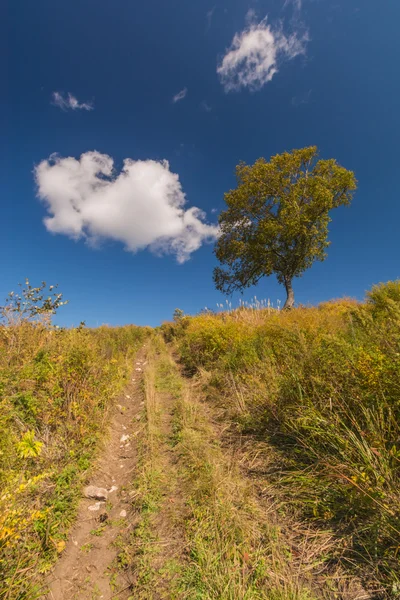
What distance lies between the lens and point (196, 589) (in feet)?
6.68

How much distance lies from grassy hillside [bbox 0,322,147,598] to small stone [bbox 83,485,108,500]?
0.62 ft

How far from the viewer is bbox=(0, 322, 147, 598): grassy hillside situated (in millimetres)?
2217

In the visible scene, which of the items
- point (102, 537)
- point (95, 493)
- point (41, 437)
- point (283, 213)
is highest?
point (283, 213)

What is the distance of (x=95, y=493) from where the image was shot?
340 centimetres

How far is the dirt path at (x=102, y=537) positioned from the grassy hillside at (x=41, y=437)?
0.58ft

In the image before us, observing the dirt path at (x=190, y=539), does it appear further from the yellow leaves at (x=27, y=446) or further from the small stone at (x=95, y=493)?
the yellow leaves at (x=27, y=446)

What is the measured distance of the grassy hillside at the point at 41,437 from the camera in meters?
2.22

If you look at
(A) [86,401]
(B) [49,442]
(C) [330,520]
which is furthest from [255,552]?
(A) [86,401]

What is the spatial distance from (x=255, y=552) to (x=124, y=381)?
653 centimetres

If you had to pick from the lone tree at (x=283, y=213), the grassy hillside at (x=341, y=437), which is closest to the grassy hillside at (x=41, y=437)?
the grassy hillside at (x=341, y=437)

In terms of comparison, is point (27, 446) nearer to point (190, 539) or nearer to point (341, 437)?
point (190, 539)

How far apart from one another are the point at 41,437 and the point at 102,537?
1.90 m

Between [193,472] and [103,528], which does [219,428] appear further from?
[103,528]

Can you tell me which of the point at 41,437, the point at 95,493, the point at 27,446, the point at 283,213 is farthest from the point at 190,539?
the point at 283,213
